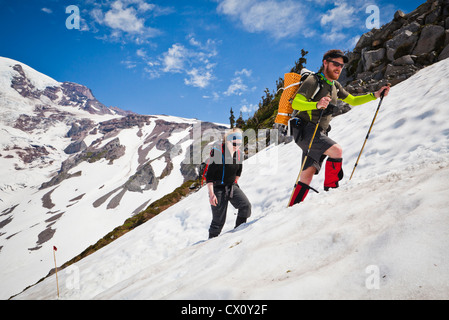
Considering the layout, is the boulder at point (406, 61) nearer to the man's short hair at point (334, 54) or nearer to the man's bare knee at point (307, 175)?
the man's short hair at point (334, 54)

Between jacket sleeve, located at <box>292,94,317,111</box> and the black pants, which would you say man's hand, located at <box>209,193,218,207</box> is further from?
jacket sleeve, located at <box>292,94,317,111</box>

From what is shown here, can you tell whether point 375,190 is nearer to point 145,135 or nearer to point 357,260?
point 357,260

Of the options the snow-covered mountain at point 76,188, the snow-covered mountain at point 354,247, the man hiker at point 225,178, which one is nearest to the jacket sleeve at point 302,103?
the snow-covered mountain at point 354,247

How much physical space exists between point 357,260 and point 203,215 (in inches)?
299

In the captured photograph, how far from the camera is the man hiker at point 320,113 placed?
3.84 m

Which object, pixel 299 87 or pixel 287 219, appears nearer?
pixel 287 219

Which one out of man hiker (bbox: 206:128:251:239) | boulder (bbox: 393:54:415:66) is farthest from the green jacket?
boulder (bbox: 393:54:415:66)

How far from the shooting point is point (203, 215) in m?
9.05

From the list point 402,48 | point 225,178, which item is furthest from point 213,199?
point 402,48

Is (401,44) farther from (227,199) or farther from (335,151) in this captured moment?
(227,199)

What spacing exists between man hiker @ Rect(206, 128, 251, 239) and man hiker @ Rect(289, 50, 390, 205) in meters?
1.51

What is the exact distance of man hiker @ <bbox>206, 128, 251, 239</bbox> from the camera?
5254 millimetres

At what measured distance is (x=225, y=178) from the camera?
17.5 feet
